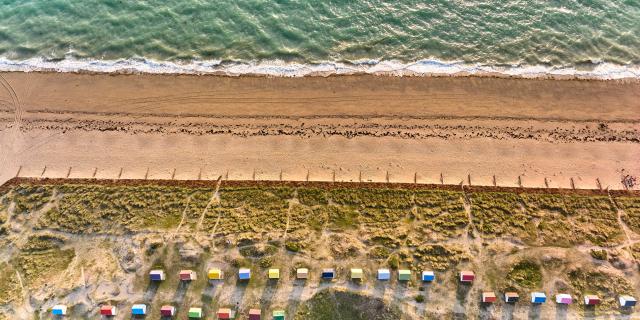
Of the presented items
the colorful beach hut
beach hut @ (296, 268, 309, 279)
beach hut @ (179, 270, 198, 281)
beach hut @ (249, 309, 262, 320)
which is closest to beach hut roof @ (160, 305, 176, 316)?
beach hut @ (179, 270, 198, 281)

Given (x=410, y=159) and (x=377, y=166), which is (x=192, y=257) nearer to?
(x=377, y=166)

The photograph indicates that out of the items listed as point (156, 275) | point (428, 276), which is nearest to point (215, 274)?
point (156, 275)

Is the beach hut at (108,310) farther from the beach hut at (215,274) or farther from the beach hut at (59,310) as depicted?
the beach hut at (215,274)

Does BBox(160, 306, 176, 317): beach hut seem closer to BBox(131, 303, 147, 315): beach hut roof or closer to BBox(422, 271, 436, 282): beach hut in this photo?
BBox(131, 303, 147, 315): beach hut roof

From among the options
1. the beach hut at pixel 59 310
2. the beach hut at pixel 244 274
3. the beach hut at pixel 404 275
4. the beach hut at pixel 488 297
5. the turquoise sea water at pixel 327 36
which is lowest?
the beach hut at pixel 59 310

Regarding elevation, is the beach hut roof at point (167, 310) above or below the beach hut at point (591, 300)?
below

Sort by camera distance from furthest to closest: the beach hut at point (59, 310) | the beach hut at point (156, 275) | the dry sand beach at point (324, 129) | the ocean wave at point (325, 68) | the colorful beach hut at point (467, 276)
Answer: the ocean wave at point (325, 68) → the dry sand beach at point (324, 129) → the beach hut at point (156, 275) → the colorful beach hut at point (467, 276) → the beach hut at point (59, 310)

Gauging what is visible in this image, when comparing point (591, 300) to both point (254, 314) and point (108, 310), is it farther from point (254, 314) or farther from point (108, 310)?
point (108, 310)

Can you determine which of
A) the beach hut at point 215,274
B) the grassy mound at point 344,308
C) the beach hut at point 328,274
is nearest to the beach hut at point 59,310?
the beach hut at point 215,274
